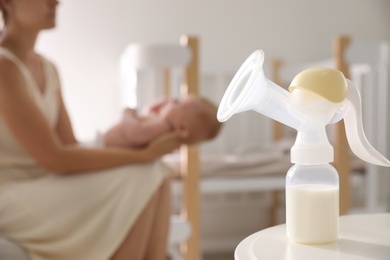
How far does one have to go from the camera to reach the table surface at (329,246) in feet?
2.15

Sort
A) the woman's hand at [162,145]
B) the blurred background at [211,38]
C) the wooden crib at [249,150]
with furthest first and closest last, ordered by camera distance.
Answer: the blurred background at [211,38] → the wooden crib at [249,150] → the woman's hand at [162,145]

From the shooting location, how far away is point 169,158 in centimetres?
238

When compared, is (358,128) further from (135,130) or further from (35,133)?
(135,130)

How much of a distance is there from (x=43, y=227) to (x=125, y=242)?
0.67 ft

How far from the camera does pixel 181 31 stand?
3033 mm

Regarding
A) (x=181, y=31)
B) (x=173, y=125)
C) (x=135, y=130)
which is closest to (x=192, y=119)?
(x=173, y=125)

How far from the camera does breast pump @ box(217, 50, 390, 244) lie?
2.23 ft

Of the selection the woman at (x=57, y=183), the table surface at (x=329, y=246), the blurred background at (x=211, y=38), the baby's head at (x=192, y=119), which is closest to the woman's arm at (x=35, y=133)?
the woman at (x=57, y=183)

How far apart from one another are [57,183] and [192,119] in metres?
0.45

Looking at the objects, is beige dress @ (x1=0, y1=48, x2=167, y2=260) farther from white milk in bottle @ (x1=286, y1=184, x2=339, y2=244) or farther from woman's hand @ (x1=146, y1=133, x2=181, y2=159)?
white milk in bottle @ (x1=286, y1=184, x2=339, y2=244)

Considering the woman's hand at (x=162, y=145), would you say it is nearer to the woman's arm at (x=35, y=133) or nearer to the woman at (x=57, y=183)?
the woman at (x=57, y=183)

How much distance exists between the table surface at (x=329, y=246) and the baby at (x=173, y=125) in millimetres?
821

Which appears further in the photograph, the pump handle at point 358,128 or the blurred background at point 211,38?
the blurred background at point 211,38

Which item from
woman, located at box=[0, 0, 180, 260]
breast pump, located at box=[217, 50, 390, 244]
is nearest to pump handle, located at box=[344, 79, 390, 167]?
breast pump, located at box=[217, 50, 390, 244]
